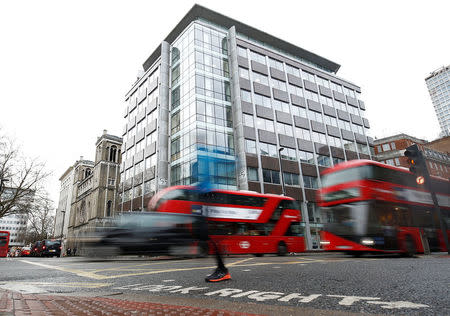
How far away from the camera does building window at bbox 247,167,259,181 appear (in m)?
27.4

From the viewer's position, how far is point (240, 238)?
1405 centimetres

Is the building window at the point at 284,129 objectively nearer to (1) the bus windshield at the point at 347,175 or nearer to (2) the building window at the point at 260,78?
(2) the building window at the point at 260,78

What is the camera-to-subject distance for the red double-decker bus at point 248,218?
44.2 ft

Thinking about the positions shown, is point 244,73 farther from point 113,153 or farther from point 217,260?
point 113,153

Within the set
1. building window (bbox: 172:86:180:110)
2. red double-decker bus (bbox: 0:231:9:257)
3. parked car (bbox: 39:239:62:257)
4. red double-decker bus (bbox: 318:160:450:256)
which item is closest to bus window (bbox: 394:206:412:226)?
red double-decker bus (bbox: 318:160:450:256)

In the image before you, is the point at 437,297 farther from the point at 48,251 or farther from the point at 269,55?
the point at 269,55

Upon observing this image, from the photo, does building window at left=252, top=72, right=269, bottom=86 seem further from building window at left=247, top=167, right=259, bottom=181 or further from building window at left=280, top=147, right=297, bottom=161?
building window at left=247, top=167, right=259, bottom=181

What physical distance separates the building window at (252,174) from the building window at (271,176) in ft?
3.28

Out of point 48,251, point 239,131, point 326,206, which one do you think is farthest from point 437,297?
point 48,251

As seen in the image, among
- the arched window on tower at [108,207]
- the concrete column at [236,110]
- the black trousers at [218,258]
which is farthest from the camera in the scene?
the arched window on tower at [108,207]

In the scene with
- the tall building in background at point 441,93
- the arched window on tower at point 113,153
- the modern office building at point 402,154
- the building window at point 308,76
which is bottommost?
the modern office building at point 402,154

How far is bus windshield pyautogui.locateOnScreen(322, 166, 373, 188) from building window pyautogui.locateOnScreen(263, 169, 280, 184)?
1598 cm

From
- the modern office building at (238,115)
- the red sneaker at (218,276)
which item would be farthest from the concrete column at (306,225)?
the red sneaker at (218,276)

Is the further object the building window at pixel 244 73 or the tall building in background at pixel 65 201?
the tall building in background at pixel 65 201
